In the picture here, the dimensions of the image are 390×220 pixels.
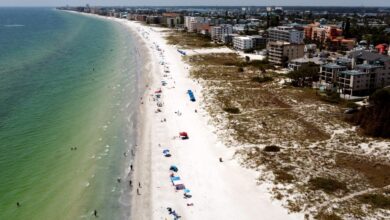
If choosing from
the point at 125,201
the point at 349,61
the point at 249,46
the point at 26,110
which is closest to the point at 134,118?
the point at 26,110

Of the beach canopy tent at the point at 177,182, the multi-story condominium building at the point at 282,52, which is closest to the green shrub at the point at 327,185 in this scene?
the beach canopy tent at the point at 177,182

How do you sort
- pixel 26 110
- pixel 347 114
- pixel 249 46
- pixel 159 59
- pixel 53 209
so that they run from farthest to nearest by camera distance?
pixel 249 46 < pixel 159 59 < pixel 26 110 < pixel 347 114 < pixel 53 209

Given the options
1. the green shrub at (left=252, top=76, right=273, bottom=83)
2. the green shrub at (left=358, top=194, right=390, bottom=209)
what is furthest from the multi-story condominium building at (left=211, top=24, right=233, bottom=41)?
the green shrub at (left=358, top=194, right=390, bottom=209)

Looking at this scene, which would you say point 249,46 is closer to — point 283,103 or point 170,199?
point 283,103

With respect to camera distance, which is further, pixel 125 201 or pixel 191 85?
pixel 191 85

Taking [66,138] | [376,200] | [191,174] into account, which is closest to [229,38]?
[66,138]

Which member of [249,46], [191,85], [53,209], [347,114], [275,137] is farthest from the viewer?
[249,46]

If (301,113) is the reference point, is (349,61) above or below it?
above

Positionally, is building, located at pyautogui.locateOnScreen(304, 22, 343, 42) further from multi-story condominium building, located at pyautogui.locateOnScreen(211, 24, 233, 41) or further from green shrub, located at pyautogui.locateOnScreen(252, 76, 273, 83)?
green shrub, located at pyautogui.locateOnScreen(252, 76, 273, 83)
